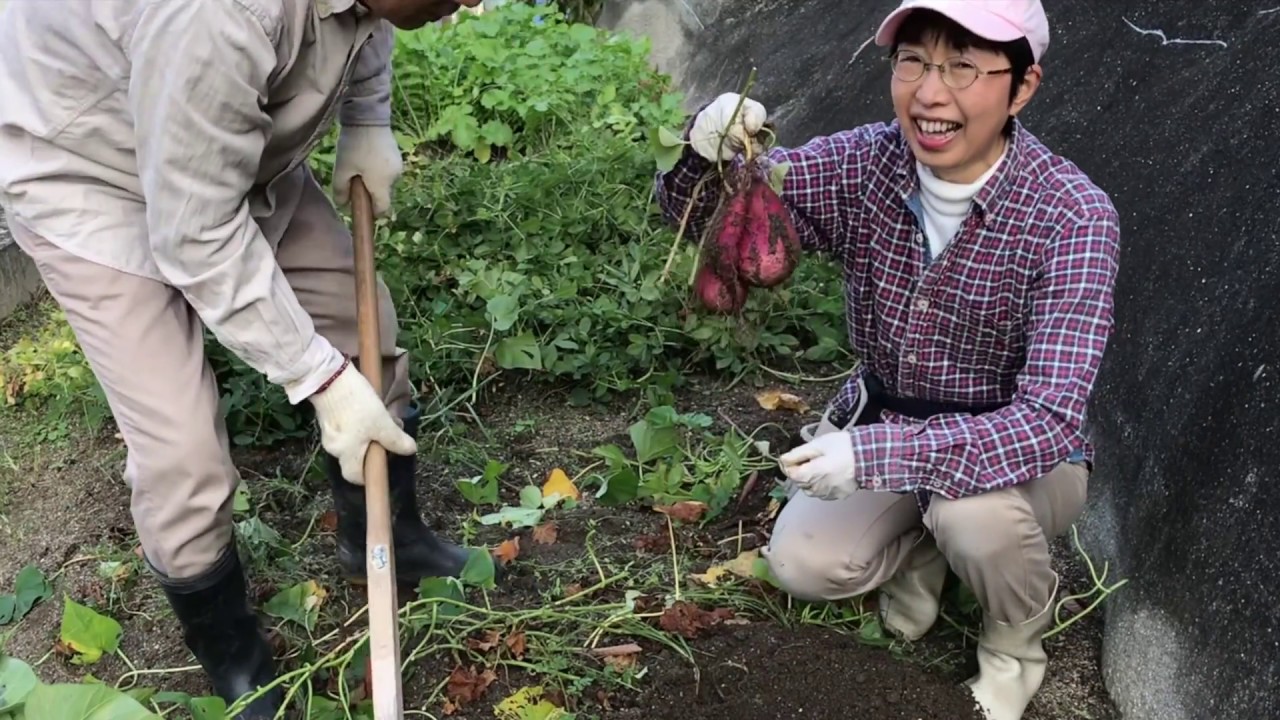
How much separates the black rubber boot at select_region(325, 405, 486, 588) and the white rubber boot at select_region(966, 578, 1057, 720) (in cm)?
108

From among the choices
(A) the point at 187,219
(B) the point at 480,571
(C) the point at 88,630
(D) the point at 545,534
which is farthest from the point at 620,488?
(A) the point at 187,219

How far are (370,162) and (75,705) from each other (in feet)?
4.27

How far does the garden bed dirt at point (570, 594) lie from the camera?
197 centimetres

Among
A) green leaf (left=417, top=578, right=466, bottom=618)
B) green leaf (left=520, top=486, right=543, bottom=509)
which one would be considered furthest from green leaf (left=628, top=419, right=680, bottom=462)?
green leaf (left=417, top=578, right=466, bottom=618)

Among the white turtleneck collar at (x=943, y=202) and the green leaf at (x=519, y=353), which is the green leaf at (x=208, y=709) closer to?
the green leaf at (x=519, y=353)

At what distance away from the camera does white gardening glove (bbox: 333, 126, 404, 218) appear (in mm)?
2361

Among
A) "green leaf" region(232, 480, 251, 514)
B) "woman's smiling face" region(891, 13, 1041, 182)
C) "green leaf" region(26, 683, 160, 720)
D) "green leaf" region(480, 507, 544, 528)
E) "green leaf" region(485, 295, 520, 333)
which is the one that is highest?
"woman's smiling face" region(891, 13, 1041, 182)

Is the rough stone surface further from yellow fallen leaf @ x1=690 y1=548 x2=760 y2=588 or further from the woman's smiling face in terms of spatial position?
the woman's smiling face

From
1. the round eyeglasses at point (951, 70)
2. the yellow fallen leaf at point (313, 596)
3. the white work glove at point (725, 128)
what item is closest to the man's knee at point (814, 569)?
the white work glove at point (725, 128)

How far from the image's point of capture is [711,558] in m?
2.42

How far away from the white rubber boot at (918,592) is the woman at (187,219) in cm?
102

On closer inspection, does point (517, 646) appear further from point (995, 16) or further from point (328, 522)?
point (995, 16)

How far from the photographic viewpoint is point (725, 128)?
1.95 m

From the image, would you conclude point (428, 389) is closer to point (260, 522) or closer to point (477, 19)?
point (260, 522)
